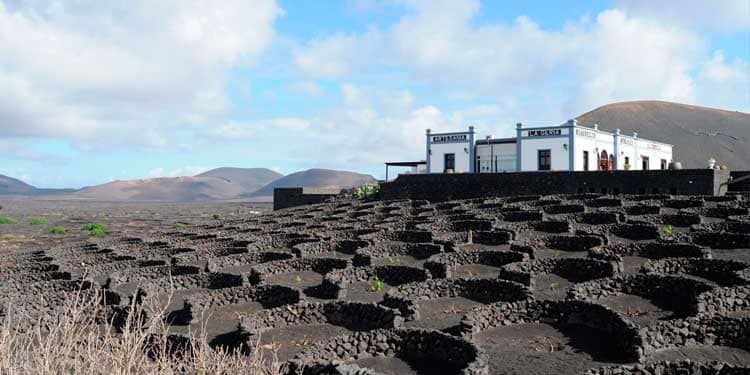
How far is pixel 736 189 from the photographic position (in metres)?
35.6

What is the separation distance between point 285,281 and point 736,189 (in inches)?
1082

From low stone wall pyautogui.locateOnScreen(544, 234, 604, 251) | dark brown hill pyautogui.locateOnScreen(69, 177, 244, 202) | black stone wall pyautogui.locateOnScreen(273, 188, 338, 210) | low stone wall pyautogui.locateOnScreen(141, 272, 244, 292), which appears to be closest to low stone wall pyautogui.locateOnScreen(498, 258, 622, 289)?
low stone wall pyautogui.locateOnScreen(544, 234, 604, 251)

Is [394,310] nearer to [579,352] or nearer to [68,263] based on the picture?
[579,352]

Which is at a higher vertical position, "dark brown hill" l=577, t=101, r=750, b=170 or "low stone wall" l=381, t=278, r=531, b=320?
"dark brown hill" l=577, t=101, r=750, b=170

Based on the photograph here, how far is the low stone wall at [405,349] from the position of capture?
11.8m

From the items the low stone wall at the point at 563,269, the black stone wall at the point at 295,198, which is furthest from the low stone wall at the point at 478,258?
the black stone wall at the point at 295,198

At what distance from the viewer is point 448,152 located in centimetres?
4850

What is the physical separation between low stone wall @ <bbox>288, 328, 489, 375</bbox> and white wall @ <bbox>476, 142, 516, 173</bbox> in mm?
34820

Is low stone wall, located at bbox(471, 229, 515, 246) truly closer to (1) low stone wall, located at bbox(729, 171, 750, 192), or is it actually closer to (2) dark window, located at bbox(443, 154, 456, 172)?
(1) low stone wall, located at bbox(729, 171, 750, 192)

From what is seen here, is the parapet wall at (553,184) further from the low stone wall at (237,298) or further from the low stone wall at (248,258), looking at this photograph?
the low stone wall at (237,298)

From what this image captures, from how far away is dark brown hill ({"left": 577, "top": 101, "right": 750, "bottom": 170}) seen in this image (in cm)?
10106

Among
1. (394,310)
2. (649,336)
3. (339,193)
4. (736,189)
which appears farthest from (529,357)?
(339,193)

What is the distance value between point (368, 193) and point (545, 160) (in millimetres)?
12702

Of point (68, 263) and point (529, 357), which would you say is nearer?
point (529, 357)
